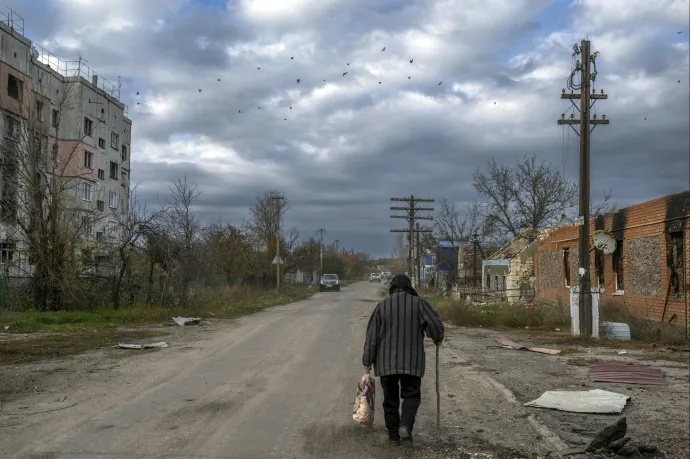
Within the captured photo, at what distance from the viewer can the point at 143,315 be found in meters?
21.8

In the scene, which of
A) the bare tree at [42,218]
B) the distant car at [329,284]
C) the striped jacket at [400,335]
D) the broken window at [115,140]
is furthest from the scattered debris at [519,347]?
the distant car at [329,284]

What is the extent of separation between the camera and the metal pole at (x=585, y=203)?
1579cm

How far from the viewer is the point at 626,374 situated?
9852mm

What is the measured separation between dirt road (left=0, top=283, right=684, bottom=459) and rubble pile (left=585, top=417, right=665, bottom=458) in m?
0.38

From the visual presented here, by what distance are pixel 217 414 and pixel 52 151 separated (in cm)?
1866

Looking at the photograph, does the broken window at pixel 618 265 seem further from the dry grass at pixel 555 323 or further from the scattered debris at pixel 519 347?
the scattered debris at pixel 519 347

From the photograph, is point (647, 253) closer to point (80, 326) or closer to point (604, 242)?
point (604, 242)

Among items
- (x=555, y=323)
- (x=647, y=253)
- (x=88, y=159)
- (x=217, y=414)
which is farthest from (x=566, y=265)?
(x=88, y=159)

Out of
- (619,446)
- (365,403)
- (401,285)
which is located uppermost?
(401,285)

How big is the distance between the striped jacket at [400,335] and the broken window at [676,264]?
12.1 metres

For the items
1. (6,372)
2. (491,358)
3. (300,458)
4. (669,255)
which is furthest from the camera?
(669,255)

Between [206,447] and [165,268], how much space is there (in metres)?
20.7

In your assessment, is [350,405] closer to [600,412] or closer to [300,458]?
[300,458]

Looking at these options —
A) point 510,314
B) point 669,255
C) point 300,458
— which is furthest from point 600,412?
point 510,314
